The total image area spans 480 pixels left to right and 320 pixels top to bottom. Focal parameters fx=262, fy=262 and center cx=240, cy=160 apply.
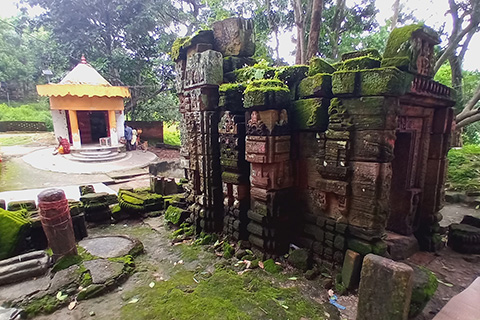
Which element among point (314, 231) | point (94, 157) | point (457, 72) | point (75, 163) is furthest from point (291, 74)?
point (94, 157)

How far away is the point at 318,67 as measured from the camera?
4.17 metres

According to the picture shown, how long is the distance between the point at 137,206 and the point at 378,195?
→ 5.87 meters

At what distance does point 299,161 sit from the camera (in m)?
4.72

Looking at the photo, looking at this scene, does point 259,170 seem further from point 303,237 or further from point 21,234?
point 21,234

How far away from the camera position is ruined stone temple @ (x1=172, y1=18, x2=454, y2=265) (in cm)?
365

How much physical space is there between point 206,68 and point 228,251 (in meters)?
3.60

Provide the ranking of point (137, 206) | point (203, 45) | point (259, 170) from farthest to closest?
point (137, 206)
point (203, 45)
point (259, 170)

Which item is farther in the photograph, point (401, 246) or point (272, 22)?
point (272, 22)

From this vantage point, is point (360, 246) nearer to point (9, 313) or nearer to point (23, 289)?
point (9, 313)

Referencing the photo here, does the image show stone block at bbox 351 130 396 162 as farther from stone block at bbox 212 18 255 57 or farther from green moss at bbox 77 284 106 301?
green moss at bbox 77 284 106 301

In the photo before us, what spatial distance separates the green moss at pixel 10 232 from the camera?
4.59 meters

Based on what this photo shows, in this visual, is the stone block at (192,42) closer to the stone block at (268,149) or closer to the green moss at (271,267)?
the stone block at (268,149)

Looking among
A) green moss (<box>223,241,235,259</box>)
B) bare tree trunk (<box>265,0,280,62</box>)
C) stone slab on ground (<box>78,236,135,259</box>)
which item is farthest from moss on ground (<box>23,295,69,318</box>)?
bare tree trunk (<box>265,0,280,62</box>)

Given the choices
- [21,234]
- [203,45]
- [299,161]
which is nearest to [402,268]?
[299,161]
